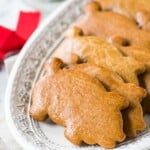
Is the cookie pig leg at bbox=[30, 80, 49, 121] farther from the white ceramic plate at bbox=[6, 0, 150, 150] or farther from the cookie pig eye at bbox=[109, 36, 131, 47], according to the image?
the cookie pig eye at bbox=[109, 36, 131, 47]

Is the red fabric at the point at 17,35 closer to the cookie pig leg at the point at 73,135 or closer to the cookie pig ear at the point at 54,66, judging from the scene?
the cookie pig ear at the point at 54,66

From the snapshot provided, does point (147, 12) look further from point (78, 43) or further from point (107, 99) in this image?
point (107, 99)

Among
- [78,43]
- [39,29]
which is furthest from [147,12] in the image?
[39,29]

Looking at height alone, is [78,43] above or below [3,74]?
above

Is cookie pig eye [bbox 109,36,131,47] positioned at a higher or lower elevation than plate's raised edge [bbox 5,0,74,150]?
higher

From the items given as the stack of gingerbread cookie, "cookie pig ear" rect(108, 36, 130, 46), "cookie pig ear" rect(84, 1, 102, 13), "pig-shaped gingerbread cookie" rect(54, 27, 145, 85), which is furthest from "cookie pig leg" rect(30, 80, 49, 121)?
"cookie pig ear" rect(84, 1, 102, 13)

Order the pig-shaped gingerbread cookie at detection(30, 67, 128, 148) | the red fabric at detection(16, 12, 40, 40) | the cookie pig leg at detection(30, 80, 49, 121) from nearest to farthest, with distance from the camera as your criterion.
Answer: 1. the pig-shaped gingerbread cookie at detection(30, 67, 128, 148)
2. the cookie pig leg at detection(30, 80, 49, 121)
3. the red fabric at detection(16, 12, 40, 40)
